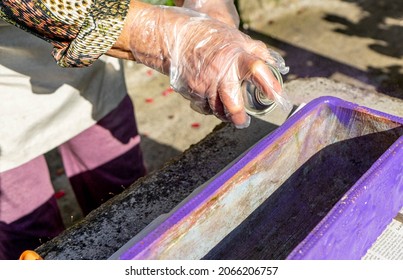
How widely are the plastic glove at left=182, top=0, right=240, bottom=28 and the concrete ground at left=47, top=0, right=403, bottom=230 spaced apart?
2270 millimetres

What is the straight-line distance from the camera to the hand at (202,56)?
1.74m

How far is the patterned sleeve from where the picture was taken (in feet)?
5.90

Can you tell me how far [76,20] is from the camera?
1.81 m

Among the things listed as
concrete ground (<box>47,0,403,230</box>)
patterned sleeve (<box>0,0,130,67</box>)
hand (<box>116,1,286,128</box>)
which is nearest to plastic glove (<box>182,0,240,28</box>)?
hand (<box>116,1,286,128</box>)

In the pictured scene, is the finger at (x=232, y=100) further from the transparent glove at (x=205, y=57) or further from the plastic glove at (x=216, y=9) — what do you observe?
the plastic glove at (x=216, y=9)

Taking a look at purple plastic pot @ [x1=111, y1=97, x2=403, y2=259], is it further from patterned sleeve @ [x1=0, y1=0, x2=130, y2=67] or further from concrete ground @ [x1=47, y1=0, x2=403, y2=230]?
concrete ground @ [x1=47, y1=0, x2=403, y2=230]

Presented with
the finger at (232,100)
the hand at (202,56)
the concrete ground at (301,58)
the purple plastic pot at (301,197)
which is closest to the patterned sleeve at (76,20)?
the hand at (202,56)

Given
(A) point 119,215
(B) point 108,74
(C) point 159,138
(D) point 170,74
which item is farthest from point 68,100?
(C) point 159,138

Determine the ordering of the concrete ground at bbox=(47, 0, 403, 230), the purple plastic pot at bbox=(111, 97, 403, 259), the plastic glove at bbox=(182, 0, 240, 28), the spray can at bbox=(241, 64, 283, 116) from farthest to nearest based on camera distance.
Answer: the concrete ground at bbox=(47, 0, 403, 230) → the plastic glove at bbox=(182, 0, 240, 28) → the spray can at bbox=(241, 64, 283, 116) → the purple plastic pot at bbox=(111, 97, 403, 259)

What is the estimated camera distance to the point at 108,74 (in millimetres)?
2928

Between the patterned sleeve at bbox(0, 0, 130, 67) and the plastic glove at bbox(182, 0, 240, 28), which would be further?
the plastic glove at bbox(182, 0, 240, 28)

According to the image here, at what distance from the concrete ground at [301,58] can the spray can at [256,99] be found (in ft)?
8.12

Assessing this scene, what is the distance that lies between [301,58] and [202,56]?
11.9 ft
